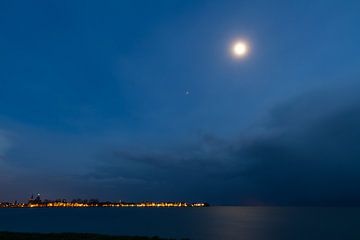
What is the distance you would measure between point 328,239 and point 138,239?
2773 inches

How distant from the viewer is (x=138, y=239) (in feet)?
142

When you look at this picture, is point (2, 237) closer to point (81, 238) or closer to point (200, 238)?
point (81, 238)

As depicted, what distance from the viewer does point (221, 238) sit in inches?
3578

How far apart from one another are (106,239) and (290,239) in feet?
210

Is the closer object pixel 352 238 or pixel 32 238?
pixel 32 238

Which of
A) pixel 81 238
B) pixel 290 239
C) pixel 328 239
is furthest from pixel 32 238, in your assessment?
pixel 328 239

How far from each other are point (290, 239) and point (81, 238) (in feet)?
214

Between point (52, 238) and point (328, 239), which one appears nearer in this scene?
point (52, 238)

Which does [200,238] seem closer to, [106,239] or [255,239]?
[255,239]

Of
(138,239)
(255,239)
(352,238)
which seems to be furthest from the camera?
(352,238)

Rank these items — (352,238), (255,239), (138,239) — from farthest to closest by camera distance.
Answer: (352,238) → (255,239) → (138,239)

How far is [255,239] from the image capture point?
90.8 m

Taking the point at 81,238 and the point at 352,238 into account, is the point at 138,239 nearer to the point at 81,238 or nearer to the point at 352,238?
the point at 81,238

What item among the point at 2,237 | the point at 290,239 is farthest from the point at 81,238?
the point at 290,239
